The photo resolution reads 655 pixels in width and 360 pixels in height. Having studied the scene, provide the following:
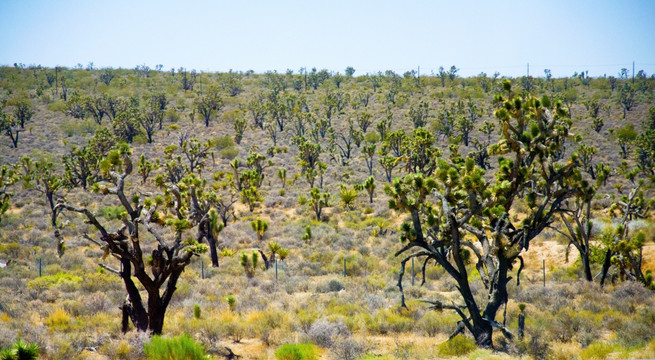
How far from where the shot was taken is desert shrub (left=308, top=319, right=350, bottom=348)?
11219 millimetres

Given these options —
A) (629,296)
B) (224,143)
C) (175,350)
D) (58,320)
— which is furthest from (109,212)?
(629,296)

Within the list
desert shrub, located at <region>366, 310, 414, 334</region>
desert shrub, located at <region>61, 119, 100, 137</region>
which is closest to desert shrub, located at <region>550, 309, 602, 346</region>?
desert shrub, located at <region>366, 310, 414, 334</region>

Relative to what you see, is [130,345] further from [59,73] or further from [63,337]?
[59,73]

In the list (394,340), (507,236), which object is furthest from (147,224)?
(507,236)

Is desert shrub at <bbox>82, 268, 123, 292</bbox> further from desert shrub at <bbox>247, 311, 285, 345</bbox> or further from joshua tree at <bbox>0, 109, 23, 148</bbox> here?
joshua tree at <bbox>0, 109, 23, 148</bbox>

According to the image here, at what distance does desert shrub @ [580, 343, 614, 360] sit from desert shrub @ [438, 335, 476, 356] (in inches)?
90.1

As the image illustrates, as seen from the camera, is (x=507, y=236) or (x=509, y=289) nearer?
(x=507, y=236)

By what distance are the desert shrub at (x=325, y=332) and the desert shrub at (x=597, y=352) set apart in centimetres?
567

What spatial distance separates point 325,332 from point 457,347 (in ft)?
11.1

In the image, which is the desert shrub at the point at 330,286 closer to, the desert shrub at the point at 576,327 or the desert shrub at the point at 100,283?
the desert shrub at the point at 100,283

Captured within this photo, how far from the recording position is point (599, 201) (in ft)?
103

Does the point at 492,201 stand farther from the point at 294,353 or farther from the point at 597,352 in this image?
the point at 294,353

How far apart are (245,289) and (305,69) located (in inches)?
3409

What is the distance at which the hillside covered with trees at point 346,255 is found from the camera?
1040 centimetres
